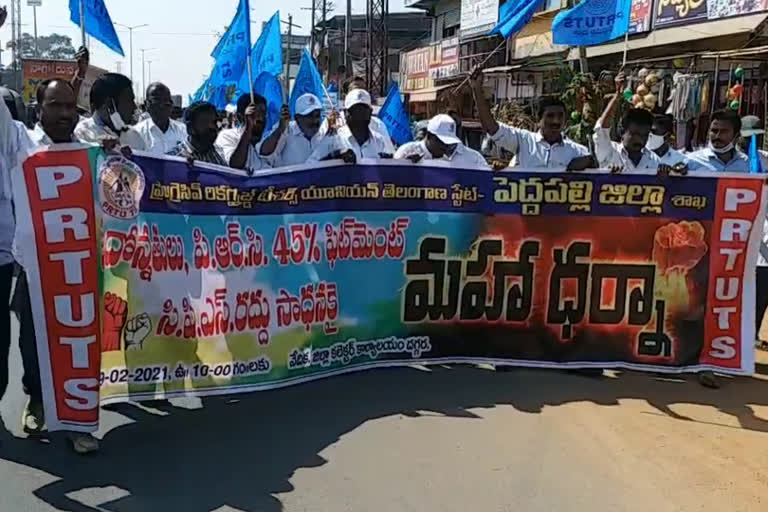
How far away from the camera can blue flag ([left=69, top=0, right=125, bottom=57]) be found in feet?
21.5

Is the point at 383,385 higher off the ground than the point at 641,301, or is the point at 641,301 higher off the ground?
the point at 641,301

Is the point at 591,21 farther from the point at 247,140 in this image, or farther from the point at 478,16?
the point at 478,16

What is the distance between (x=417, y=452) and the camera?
4219 millimetres

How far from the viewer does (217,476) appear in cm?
388

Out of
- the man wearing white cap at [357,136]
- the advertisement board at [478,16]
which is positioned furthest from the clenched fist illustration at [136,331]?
the advertisement board at [478,16]

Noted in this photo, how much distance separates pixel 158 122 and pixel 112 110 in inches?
25.5

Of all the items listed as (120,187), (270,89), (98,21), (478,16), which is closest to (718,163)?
(120,187)

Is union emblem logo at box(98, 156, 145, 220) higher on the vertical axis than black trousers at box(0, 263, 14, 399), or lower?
higher

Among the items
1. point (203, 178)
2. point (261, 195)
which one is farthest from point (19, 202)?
point (261, 195)

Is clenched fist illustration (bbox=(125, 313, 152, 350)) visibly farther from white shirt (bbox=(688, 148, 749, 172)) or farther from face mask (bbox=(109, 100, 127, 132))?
white shirt (bbox=(688, 148, 749, 172))

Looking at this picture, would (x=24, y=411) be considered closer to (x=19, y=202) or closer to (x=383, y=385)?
(x=19, y=202)

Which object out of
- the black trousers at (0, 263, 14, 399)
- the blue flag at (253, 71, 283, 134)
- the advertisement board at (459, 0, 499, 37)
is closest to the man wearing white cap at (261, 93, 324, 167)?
the black trousers at (0, 263, 14, 399)

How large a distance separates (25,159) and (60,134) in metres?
0.31

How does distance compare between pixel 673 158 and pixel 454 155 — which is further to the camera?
pixel 673 158
